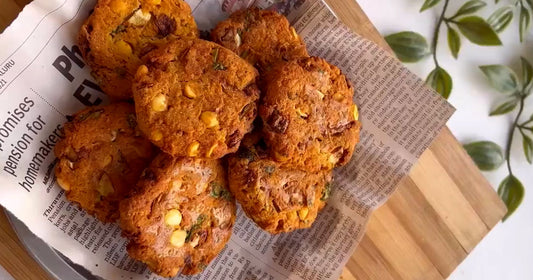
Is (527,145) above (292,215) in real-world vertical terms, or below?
below

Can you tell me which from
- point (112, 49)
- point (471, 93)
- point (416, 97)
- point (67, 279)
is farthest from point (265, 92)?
point (471, 93)

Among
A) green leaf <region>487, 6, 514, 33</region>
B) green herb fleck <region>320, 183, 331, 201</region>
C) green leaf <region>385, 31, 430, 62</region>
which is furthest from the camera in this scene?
green leaf <region>487, 6, 514, 33</region>

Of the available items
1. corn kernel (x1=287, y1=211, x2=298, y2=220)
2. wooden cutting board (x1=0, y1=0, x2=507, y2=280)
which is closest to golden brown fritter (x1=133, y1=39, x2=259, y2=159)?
corn kernel (x1=287, y1=211, x2=298, y2=220)

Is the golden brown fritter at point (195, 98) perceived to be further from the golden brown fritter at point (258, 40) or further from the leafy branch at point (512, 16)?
the leafy branch at point (512, 16)

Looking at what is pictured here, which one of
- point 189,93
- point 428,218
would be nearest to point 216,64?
point 189,93

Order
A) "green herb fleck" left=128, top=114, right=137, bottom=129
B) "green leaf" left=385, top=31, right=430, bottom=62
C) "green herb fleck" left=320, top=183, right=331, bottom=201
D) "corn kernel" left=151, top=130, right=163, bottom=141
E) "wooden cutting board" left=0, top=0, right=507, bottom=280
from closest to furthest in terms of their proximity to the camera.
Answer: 1. "corn kernel" left=151, top=130, right=163, bottom=141
2. "green herb fleck" left=128, top=114, right=137, bottom=129
3. "green herb fleck" left=320, top=183, right=331, bottom=201
4. "wooden cutting board" left=0, top=0, right=507, bottom=280
5. "green leaf" left=385, top=31, right=430, bottom=62

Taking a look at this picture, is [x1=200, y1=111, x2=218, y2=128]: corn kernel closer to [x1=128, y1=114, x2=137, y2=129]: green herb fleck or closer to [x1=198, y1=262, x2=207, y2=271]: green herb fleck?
[x1=128, y1=114, x2=137, y2=129]: green herb fleck

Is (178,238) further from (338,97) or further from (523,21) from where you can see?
(523,21)
